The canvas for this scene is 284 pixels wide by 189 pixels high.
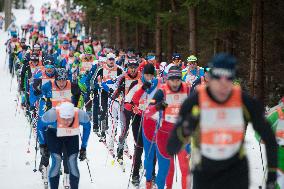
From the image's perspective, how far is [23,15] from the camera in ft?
234

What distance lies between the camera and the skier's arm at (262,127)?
15.0 ft

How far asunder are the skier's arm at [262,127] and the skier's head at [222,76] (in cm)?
23

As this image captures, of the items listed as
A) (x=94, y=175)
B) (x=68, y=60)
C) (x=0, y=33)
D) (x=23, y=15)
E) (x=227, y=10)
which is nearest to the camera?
(x=94, y=175)

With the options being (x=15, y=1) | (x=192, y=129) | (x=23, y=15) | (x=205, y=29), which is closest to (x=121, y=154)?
(x=192, y=129)

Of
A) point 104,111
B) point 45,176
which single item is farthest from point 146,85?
point 104,111

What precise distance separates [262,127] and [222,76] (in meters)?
0.58

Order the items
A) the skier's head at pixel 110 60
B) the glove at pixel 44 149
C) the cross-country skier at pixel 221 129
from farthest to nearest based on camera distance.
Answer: the skier's head at pixel 110 60 → the glove at pixel 44 149 → the cross-country skier at pixel 221 129

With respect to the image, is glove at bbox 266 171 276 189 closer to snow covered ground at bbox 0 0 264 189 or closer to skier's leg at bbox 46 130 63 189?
skier's leg at bbox 46 130 63 189

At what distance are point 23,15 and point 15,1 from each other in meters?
14.0

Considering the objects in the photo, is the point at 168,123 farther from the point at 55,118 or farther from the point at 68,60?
the point at 68,60

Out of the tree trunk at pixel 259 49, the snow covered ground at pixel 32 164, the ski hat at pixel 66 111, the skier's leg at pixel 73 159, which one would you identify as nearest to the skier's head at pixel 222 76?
the ski hat at pixel 66 111

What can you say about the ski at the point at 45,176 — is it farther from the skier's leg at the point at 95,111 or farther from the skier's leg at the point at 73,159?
the skier's leg at the point at 95,111

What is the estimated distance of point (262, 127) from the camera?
15.0ft

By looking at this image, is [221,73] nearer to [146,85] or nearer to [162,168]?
[162,168]
